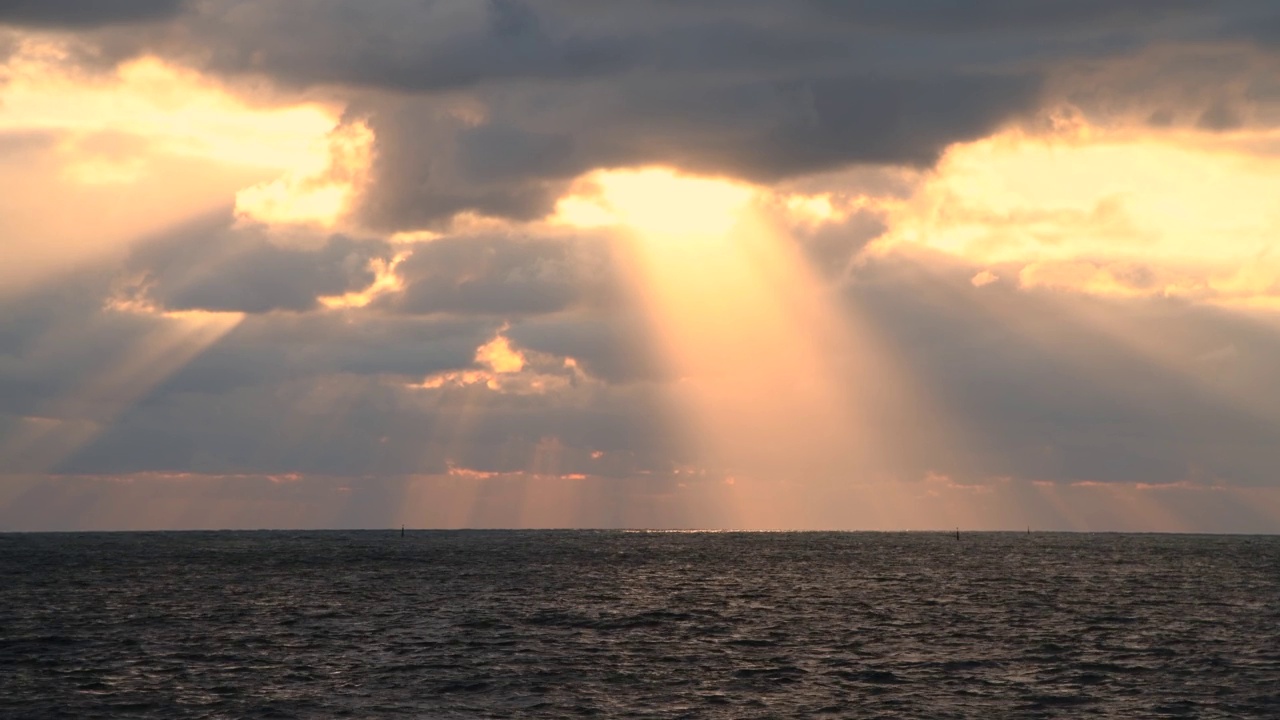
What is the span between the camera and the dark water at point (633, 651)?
62656 mm

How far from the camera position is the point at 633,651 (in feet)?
269

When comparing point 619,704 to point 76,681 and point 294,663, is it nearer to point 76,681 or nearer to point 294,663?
point 294,663

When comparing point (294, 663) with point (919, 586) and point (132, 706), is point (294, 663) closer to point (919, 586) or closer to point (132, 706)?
point (132, 706)

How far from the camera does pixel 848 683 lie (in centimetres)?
6900

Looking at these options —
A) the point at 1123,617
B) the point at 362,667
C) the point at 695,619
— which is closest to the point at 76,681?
the point at 362,667

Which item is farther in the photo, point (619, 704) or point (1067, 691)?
point (1067, 691)

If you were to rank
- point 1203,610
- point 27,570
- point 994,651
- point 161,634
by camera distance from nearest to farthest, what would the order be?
point 994,651 < point 161,634 < point 1203,610 < point 27,570

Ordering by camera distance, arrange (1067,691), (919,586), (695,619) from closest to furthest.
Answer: (1067,691) < (695,619) < (919,586)

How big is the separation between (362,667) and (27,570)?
434 feet

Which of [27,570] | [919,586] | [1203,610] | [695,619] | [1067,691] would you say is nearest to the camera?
[1067,691]

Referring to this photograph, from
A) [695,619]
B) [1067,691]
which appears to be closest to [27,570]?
[695,619]

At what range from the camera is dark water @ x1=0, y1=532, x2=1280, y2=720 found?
62.7 meters

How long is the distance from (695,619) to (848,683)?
118 feet

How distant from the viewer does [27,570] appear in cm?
18550
